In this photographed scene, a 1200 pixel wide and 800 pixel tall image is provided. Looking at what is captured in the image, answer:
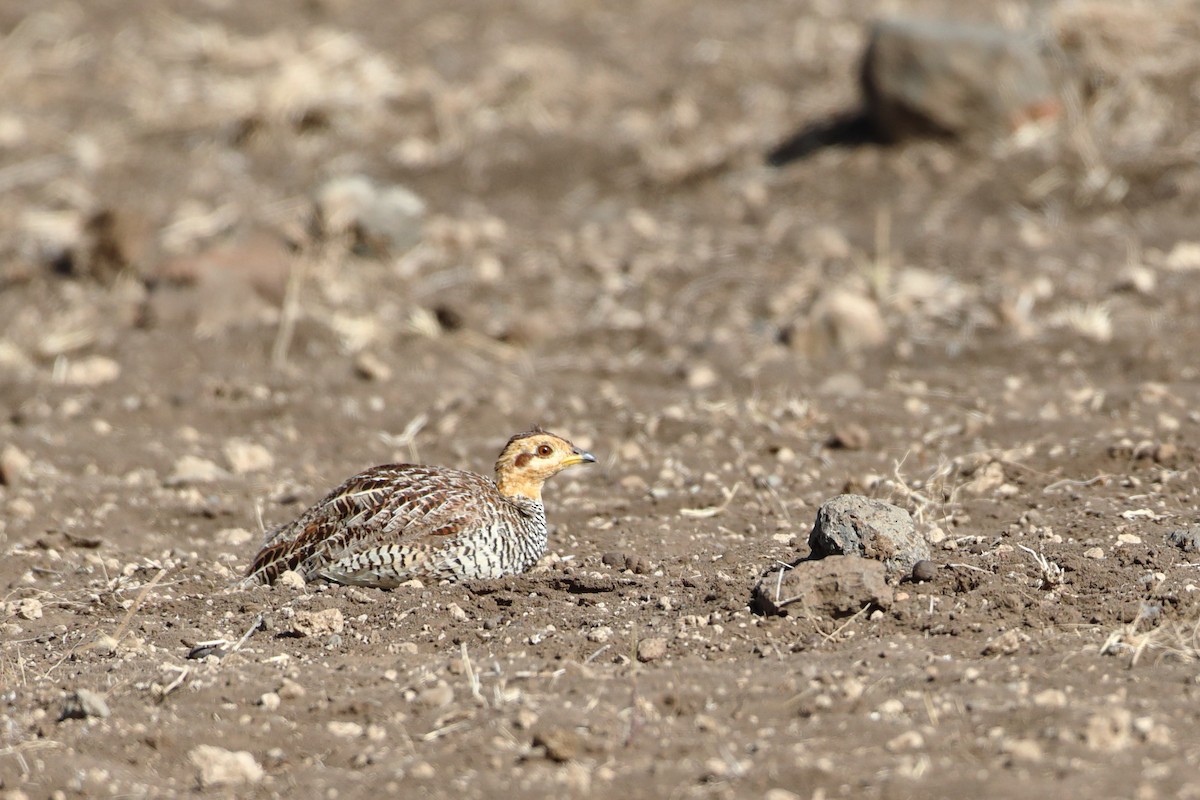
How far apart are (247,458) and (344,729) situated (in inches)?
153

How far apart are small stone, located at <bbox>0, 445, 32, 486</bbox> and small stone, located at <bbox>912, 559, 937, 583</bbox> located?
15.9 feet

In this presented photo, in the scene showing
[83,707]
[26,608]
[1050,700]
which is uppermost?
[1050,700]

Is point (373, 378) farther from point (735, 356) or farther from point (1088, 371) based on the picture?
point (1088, 371)

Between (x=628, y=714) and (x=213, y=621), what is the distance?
208cm

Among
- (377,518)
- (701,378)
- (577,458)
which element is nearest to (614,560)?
(577,458)

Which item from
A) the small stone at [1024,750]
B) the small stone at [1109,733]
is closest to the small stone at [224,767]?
the small stone at [1024,750]

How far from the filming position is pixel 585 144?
46.4 feet

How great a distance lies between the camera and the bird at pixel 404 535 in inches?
263

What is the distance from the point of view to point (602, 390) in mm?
9805

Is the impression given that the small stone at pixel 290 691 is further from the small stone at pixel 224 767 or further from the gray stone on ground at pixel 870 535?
the gray stone on ground at pixel 870 535

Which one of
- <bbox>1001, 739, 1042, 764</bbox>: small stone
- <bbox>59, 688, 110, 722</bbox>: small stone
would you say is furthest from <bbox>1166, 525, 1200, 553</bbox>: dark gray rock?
<bbox>59, 688, 110, 722</bbox>: small stone

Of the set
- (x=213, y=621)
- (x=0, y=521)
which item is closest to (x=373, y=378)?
(x=0, y=521)

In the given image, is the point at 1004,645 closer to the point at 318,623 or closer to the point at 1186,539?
the point at 1186,539

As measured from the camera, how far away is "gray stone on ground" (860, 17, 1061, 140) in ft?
41.5
